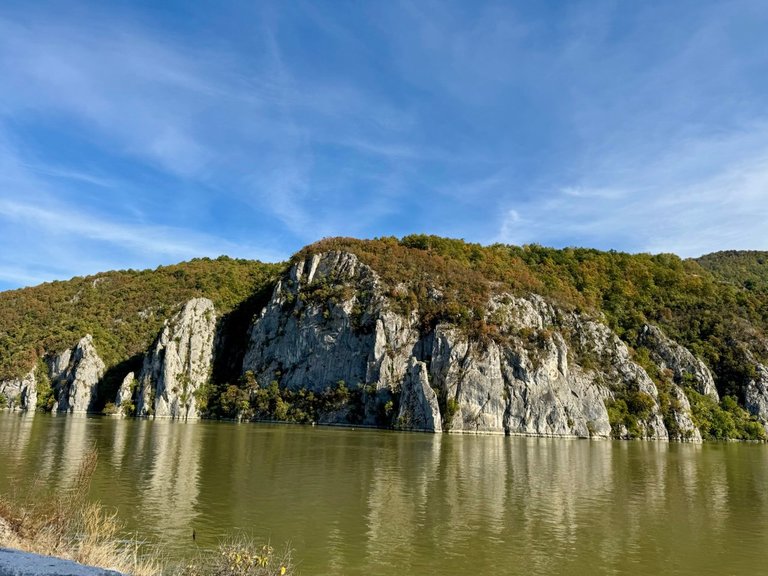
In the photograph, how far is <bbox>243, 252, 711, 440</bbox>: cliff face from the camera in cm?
9612

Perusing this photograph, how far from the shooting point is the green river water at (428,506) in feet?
69.6

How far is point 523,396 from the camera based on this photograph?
9731 centimetres

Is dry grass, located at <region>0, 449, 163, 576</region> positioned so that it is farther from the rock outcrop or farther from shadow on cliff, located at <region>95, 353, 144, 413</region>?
shadow on cliff, located at <region>95, 353, 144, 413</region>

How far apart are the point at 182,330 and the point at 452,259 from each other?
66328mm

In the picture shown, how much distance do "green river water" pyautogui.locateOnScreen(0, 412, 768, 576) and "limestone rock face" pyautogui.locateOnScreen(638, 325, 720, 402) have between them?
64.8m

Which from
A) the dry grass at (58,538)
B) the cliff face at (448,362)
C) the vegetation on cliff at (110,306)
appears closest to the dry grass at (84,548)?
the dry grass at (58,538)

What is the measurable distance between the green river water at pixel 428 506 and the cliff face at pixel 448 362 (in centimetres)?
4176

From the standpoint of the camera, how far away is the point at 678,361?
117 meters

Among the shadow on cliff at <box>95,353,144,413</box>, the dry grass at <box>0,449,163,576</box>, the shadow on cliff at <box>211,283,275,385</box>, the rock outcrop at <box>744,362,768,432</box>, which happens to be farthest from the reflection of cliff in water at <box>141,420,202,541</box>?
the rock outcrop at <box>744,362,768,432</box>

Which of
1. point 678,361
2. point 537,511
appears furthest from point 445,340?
point 537,511

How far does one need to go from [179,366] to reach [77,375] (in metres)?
22.7

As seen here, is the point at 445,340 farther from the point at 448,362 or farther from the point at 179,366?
the point at 179,366

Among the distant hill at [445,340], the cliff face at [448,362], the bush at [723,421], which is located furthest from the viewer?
the bush at [723,421]

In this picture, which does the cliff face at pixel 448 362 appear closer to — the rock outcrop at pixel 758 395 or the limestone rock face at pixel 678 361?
the limestone rock face at pixel 678 361
